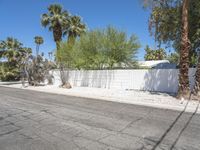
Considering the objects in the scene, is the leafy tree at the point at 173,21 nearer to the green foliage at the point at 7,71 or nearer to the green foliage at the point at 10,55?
the green foliage at the point at 10,55

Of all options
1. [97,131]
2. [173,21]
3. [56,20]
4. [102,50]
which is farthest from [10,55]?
[97,131]

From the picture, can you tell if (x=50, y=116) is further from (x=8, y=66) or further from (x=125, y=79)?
(x=8, y=66)

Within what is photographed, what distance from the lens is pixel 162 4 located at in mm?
16172

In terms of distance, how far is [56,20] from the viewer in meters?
30.5

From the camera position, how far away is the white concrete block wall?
1675 centimetres

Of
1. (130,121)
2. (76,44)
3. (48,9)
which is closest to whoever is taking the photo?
(130,121)

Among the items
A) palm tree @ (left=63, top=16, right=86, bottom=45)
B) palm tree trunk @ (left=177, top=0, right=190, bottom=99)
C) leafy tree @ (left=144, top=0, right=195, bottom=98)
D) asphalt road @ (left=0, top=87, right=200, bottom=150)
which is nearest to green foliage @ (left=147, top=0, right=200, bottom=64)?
leafy tree @ (left=144, top=0, right=195, bottom=98)

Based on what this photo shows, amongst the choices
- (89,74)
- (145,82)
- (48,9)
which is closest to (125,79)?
(145,82)

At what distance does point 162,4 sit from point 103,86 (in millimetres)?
9605

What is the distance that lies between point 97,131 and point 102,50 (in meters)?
16.6

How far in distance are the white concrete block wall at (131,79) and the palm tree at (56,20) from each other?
30.3ft

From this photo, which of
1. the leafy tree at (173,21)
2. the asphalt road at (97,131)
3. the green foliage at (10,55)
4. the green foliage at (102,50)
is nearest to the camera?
the asphalt road at (97,131)

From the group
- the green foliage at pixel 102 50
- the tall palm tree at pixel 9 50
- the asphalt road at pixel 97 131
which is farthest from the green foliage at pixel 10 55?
the asphalt road at pixel 97 131

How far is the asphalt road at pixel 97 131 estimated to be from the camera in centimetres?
529
